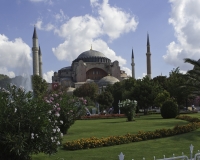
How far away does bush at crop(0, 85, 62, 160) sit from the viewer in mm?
6467

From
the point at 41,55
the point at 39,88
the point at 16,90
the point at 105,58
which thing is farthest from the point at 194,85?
the point at 105,58

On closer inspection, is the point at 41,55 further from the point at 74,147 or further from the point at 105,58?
the point at 74,147

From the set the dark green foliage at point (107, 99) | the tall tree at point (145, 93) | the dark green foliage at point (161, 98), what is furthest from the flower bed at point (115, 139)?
the dark green foliage at point (107, 99)

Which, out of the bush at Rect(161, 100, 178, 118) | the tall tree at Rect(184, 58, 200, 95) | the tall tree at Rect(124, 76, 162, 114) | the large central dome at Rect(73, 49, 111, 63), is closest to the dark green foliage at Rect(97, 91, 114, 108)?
the tall tree at Rect(124, 76, 162, 114)

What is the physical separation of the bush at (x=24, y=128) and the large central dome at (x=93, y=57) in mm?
89045

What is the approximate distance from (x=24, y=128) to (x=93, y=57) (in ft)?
295

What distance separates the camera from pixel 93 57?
96375 millimetres

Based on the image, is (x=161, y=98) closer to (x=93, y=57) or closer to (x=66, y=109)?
(x=66, y=109)

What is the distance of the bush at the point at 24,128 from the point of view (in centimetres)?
647

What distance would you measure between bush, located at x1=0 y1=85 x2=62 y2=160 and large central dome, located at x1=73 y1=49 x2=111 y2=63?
8905cm

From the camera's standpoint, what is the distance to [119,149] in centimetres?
941

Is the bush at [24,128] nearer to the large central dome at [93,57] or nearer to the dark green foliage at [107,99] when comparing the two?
the dark green foliage at [107,99]

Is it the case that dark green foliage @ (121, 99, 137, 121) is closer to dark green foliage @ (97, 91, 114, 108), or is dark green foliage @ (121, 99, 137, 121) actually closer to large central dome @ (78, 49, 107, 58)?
dark green foliage @ (97, 91, 114, 108)

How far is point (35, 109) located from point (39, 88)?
3481 cm
